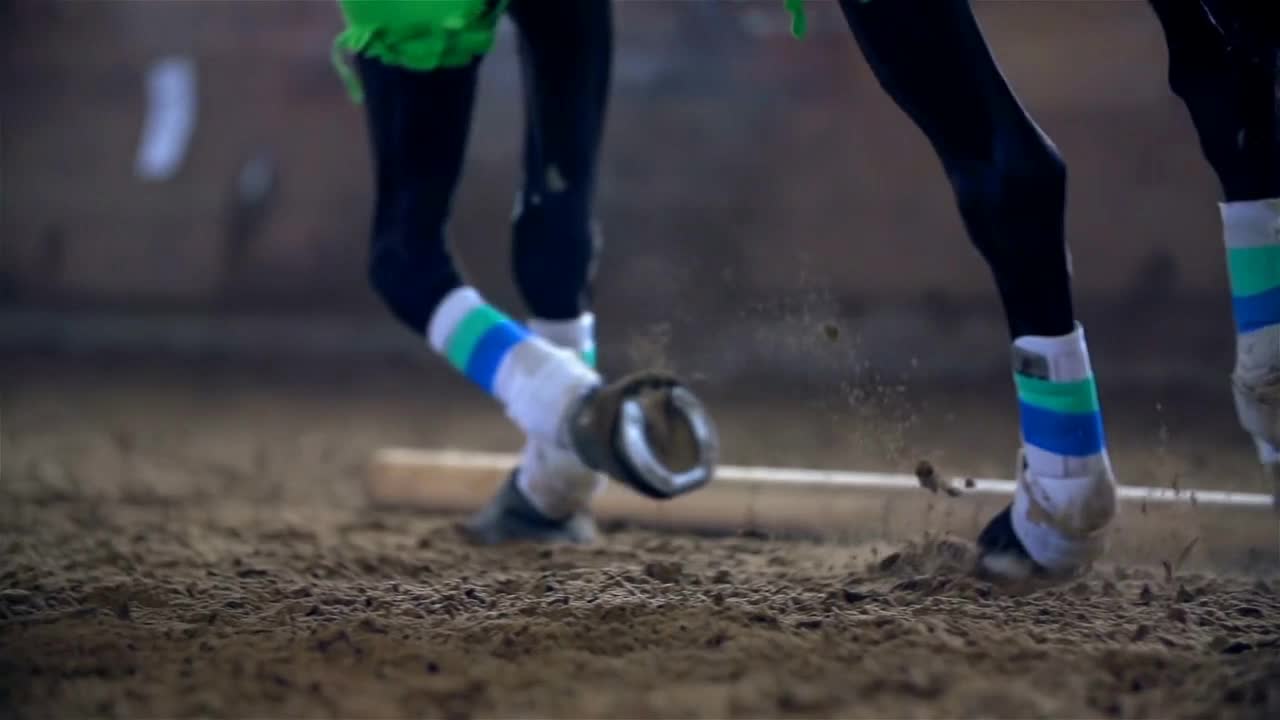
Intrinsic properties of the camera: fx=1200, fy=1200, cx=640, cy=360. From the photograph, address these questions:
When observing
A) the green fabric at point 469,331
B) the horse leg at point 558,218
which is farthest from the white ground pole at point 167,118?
the green fabric at point 469,331

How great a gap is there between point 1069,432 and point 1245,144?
32 cm

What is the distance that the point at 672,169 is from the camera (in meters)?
3.29

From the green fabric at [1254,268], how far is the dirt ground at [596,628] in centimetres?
29

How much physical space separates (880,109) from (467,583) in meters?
1.54

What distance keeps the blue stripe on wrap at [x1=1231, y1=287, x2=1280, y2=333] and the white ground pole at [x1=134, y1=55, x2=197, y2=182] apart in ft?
11.3

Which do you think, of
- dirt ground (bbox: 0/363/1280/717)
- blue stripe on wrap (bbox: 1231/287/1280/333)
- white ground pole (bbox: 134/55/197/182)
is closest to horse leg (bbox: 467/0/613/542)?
dirt ground (bbox: 0/363/1280/717)

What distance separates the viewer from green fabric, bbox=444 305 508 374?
1400 millimetres

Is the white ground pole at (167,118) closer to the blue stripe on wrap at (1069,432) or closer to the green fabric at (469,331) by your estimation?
the green fabric at (469,331)

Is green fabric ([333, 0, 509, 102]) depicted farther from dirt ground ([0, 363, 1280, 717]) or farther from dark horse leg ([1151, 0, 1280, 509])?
dark horse leg ([1151, 0, 1280, 509])

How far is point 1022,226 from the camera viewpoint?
1.12m

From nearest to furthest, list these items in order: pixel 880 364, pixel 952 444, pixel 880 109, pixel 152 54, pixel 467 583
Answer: pixel 467 583 → pixel 880 364 → pixel 952 444 → pixel 880 109 → pixel 152 54

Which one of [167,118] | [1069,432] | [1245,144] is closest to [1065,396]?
[1069,432]

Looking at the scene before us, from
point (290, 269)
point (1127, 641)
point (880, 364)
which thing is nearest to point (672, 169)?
point (290, 269)

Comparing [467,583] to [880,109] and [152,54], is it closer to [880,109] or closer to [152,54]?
[880,109]
